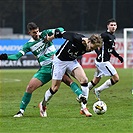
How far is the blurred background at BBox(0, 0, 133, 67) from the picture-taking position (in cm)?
4109

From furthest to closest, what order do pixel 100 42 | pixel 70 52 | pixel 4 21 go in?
pixel 4 21
pixel 70 52
pixel 100 42

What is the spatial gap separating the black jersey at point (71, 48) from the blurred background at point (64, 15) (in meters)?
28.0

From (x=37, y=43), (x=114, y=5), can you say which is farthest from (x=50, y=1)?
(x=37, y=43)

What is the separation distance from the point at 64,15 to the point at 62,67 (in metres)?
30.4

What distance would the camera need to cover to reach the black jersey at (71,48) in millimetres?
12148

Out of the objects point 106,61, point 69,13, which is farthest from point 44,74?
point 69,13

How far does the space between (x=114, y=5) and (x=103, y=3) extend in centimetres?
81

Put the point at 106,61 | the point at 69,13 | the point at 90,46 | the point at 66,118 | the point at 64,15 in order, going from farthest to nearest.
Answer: the point at 64,15, the point at 69,13, the point at 106,61, the point at 66,118, the point at 90,46

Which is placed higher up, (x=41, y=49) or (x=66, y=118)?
(x=41, y=49)

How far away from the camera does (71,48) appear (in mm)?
Result: 12359

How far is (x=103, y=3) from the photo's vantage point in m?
42.3

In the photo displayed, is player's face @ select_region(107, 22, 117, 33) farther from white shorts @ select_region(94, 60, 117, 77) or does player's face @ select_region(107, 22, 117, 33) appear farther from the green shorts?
the green shorts

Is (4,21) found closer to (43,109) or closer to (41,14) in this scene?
(41,14)

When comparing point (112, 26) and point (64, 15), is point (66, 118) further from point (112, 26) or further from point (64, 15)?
point (64, 15)
